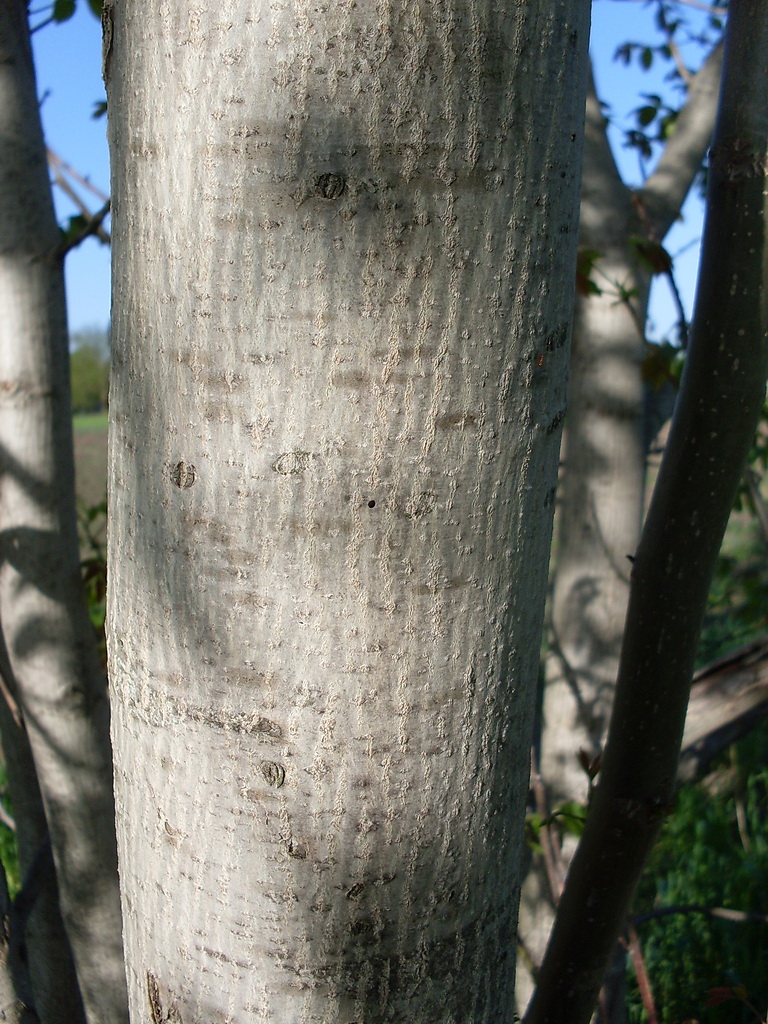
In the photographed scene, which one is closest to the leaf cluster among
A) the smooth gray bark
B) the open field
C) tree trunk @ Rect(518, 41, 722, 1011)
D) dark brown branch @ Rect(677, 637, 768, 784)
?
tree trunk @ Rect(518, 41, 722, 1011)

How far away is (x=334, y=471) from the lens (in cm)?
59

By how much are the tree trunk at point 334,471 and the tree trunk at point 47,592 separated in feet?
3.26

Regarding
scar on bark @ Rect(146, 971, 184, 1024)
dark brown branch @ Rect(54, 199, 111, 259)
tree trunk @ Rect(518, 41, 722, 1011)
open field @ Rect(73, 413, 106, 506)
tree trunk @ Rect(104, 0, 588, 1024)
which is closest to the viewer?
tree trunk @ Rect(104, 0, 588, 1024)

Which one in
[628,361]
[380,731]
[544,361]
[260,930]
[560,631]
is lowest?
[260,930]

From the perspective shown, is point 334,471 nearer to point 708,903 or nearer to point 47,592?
point 47,592

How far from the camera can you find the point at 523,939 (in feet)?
7.34

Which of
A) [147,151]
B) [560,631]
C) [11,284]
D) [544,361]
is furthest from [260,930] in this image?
[560,631]

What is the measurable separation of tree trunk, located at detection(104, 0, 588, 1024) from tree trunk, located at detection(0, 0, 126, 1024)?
0.99 metres

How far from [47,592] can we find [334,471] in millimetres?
1220

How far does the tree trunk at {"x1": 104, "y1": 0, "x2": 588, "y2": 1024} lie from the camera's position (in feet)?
1.88

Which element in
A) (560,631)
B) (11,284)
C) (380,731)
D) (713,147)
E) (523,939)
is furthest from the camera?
(560,631)

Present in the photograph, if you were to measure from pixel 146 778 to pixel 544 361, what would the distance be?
451 mm

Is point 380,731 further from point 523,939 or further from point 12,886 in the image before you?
point 12,886

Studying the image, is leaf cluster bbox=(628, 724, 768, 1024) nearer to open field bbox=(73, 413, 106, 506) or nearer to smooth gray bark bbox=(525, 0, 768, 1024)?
smooth gray bark bbox=(525, 0, 768, 1024)
